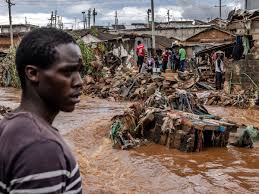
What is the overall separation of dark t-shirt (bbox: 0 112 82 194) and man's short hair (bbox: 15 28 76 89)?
185 millimetres

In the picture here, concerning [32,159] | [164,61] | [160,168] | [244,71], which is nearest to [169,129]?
[160,168]

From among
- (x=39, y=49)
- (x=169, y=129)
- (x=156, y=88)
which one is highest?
(x=39, y=49)

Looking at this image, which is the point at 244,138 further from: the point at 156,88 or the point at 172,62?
the point at 172,62

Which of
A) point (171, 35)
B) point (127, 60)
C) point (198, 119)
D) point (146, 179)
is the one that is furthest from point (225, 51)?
point (171, 35)

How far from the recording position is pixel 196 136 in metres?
9.55

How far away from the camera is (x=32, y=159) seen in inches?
51.4

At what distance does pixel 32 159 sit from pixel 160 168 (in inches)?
281

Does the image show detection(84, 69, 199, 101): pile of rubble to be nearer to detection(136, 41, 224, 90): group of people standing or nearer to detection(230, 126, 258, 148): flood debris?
detection(136, 41, 224, 90): group of people standing

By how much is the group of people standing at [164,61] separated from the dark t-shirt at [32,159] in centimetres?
2293

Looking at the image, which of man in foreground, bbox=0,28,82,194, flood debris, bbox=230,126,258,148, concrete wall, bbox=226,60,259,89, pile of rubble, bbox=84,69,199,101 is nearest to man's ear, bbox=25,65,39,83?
man in foreground, bbox=0,28,82,194

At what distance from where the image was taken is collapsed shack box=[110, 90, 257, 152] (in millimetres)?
9523

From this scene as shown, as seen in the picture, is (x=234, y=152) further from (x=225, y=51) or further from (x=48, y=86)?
(x=225, y=51)

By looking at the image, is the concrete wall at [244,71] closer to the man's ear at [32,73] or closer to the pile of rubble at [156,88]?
the pile of rubble at [156,88]

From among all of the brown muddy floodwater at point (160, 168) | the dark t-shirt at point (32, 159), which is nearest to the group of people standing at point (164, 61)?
the brown muddy floodwater at point (160, 168)
